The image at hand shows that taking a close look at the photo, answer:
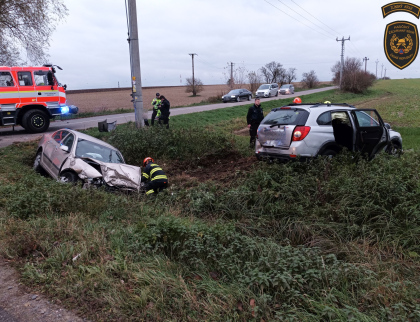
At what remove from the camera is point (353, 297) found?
3139mm

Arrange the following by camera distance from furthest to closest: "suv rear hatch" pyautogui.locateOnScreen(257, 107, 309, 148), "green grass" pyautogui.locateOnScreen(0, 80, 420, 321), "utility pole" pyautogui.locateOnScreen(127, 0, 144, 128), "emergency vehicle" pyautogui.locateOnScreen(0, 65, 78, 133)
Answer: "emergency vehicle" pyautogui.locateOnScreen(0, 65, 78, 133) → "utility pole" pyautogui.locateOnScreen(127, 0, 144, 128) → "suv rear hatch" pyautogui.locateOnScreen(257, 107, 309, 148) → "green grass" pyautogui.locateOnScreen(0, 80, 420, 321)

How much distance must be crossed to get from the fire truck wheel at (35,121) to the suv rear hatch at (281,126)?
437 inches

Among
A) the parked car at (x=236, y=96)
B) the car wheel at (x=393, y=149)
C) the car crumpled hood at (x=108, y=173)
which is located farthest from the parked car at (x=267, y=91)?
the car crumpled hood at (x=108, y=173)

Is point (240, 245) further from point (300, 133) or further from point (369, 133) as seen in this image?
point (369, 133)

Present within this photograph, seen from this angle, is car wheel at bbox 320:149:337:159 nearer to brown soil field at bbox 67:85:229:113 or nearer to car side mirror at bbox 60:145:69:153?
car side mirror at bbox 60:145:69:153

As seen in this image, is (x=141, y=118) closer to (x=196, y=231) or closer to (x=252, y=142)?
(x=252, y=142)

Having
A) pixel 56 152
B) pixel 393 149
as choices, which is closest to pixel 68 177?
pixel 56 152

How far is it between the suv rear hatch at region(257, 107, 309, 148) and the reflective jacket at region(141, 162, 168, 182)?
92.4 inches

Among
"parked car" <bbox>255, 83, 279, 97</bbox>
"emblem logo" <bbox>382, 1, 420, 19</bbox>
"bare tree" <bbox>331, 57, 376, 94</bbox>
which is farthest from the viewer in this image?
"bare tree" <bbox>331, 57, 376, 94</bbox>

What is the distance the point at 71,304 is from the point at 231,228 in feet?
7.05

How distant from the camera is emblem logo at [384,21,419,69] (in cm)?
746

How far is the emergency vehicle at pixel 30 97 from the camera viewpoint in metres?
14.4

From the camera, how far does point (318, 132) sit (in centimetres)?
739

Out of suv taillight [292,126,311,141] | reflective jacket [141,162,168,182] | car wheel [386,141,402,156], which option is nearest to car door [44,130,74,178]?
reflective jacket [141,162,168,182]
